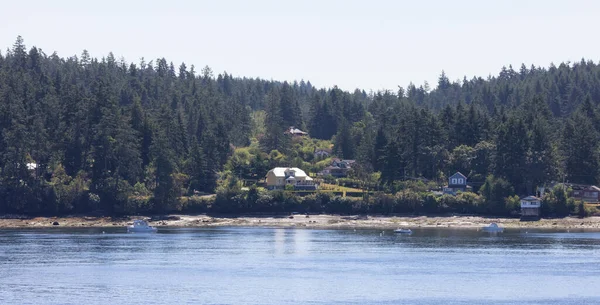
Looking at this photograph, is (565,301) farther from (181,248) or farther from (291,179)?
(291,179)

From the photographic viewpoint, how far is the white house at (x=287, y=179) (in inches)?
5955

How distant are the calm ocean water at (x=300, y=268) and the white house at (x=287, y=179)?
3247cm

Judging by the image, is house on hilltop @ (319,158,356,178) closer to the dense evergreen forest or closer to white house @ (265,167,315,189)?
the dense evergreen forest

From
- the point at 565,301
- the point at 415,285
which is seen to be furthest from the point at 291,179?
the point at 565,301

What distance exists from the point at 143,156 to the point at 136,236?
3743 centimetres

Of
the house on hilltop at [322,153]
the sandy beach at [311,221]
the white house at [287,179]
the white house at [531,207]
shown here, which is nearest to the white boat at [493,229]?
the sandy beach at [311,221]

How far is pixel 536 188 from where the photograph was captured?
454ft

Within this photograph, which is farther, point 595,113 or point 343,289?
point 595,113

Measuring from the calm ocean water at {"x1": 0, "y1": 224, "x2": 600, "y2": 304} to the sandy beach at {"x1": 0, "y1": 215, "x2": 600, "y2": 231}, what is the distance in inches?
374

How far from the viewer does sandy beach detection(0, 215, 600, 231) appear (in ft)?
419

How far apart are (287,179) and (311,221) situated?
62.0 feet

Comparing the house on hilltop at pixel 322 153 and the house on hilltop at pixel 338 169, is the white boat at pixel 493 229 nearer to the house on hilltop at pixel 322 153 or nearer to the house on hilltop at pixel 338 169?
the house on hilltop at pixel 338 169

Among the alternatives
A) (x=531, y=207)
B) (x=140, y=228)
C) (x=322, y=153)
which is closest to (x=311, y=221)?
(x=140, y=228)

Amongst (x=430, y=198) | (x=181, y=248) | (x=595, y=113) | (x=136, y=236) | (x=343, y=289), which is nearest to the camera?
(x=343, y=289)
